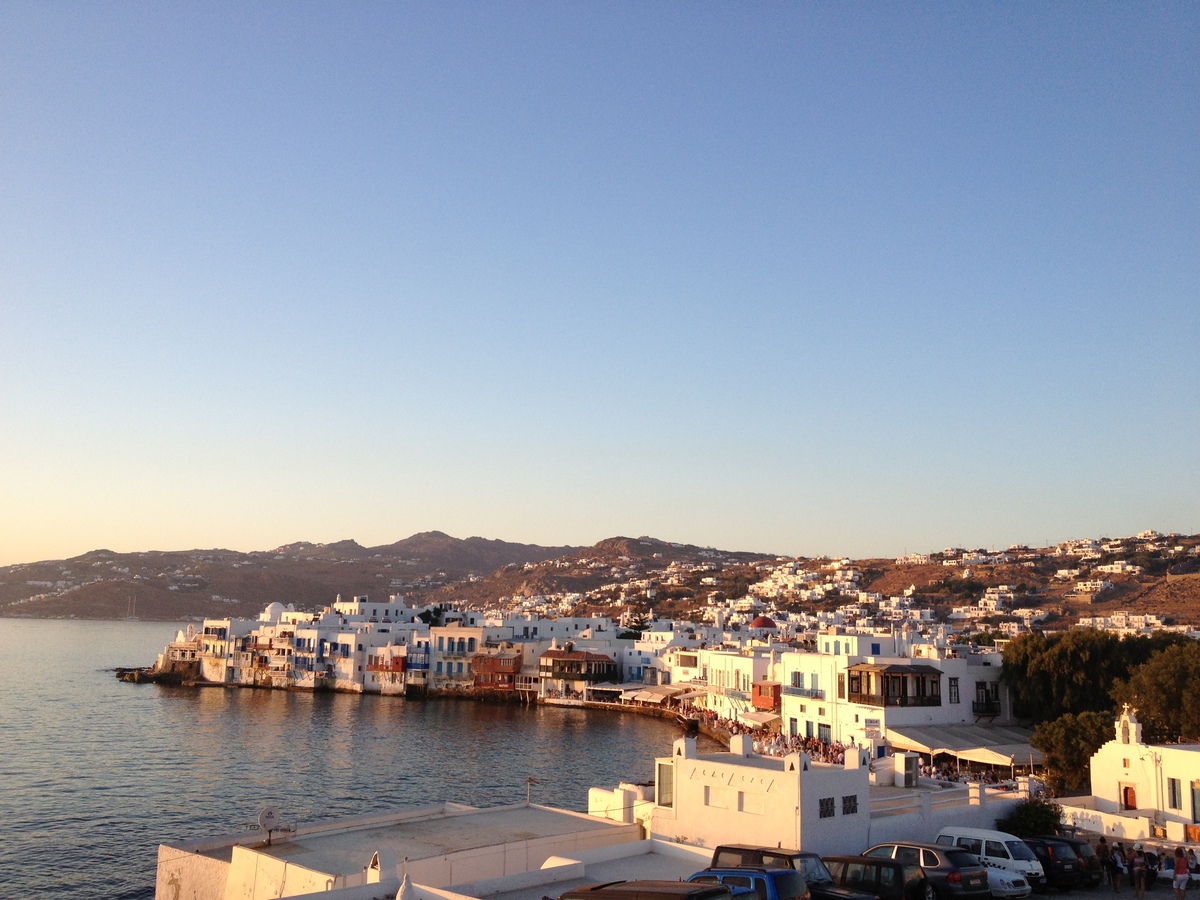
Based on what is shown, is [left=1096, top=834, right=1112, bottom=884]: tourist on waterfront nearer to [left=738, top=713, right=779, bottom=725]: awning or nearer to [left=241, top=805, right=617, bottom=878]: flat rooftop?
[left=241, top=805, right=617, bottom=878]: flat rooftop

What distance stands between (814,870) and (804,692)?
34.3 m

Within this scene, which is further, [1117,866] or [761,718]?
[761,718]

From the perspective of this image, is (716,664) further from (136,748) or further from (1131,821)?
(1131,821)

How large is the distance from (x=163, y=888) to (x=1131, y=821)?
19.2 metres

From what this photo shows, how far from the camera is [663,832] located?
1555cm

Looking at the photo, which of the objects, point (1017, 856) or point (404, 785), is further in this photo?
point (404, 785)

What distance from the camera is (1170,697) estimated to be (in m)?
29.4

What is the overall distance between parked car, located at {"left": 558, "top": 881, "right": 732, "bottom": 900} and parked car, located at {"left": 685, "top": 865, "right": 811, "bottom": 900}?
121cm

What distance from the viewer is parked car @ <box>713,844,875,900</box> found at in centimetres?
1148

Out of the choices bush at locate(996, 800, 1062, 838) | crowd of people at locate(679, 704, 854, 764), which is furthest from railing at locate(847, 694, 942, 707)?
bush at locate(996, 800, 1062, 838)

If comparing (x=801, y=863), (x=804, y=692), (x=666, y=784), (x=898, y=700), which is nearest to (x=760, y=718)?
(x=804, y=692)

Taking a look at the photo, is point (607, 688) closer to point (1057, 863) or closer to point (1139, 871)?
point (1057, 863)

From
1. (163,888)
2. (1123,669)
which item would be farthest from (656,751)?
(163,888)

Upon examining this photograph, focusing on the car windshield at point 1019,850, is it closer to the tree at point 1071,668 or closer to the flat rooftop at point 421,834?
the flat rooftop at point 421,834
